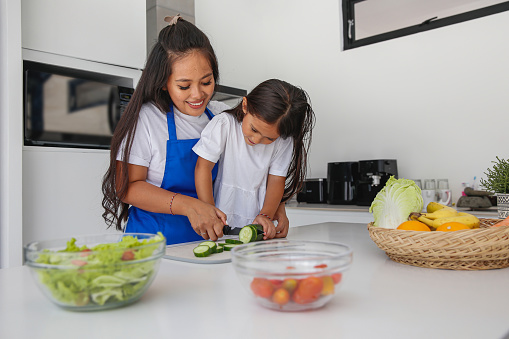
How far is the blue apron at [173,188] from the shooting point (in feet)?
4.60

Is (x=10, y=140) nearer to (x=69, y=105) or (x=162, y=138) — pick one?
(x=69, y=105)

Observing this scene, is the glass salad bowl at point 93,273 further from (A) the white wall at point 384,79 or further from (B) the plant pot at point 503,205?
(A) the white wall at point 384,79

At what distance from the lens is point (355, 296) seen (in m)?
0.69

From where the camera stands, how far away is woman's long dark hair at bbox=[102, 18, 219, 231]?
1322 mm

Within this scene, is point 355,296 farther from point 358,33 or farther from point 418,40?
point 358,33

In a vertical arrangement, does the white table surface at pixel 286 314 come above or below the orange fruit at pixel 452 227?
below

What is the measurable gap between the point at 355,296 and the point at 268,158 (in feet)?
3.06

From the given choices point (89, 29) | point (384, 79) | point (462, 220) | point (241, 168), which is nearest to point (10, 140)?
point (89, 29)

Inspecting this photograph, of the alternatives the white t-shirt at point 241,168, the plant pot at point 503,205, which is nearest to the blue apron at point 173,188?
the white t-shirt at point 241,168

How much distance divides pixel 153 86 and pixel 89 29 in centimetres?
138

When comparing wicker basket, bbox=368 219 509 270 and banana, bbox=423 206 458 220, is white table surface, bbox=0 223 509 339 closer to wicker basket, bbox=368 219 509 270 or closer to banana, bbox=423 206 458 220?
wicker basket, bbox=368 219 509 270

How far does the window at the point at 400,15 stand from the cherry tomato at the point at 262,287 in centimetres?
286

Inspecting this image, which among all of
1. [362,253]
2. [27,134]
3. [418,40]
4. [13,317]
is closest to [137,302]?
[13,317]

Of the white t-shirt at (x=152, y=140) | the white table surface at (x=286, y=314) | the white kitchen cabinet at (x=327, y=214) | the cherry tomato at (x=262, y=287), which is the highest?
the white t-shirt at (x=152, y=140)
